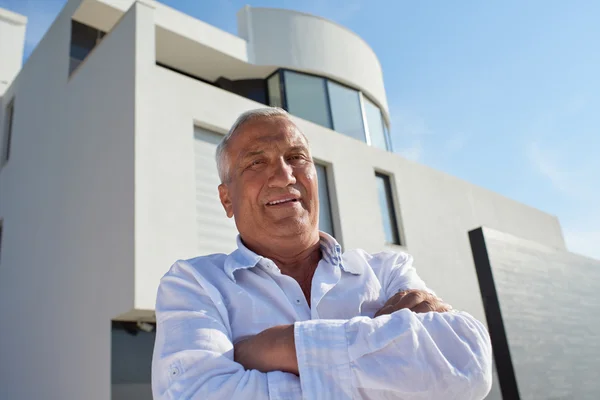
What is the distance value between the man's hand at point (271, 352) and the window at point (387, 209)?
8.25 meters

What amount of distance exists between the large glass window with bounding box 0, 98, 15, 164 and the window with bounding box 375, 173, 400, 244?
7.31 metres

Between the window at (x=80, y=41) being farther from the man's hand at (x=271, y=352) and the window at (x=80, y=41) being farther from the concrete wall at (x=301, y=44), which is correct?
the man's hand at (x=271, y=352)

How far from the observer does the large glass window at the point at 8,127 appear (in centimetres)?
1025

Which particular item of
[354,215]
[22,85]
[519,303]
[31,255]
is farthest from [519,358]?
[22,85]

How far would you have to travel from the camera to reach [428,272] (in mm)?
9820

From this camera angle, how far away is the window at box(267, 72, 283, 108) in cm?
1017

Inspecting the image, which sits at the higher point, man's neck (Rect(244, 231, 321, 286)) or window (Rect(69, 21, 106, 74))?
window (Rect(69, 21, 106, 74))

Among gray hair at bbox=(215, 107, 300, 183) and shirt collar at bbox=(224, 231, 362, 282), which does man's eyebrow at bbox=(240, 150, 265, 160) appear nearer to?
gray hair at bbox=(215, 107, 300, 183)

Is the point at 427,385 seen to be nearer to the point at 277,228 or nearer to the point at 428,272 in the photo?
the point at 277,228

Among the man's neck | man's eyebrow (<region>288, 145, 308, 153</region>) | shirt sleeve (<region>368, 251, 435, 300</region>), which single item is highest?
man's eyebrow (<region>288, 145, 308, 153</region>)

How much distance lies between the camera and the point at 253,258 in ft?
5.56

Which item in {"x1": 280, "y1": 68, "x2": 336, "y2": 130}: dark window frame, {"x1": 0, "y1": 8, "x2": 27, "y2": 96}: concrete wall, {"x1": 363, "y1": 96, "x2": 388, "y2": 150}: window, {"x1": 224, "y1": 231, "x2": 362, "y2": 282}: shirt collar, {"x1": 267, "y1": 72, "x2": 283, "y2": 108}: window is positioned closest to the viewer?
{"x1": 224, "y1": 231, "x2": 362, "y2": 282}: shirt collar

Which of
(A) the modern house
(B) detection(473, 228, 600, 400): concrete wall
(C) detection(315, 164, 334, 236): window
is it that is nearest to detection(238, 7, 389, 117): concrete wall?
(A) the modern house

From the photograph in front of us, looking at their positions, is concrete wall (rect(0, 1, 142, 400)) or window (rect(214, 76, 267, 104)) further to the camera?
window (rect(214, 76, 267, 104))
